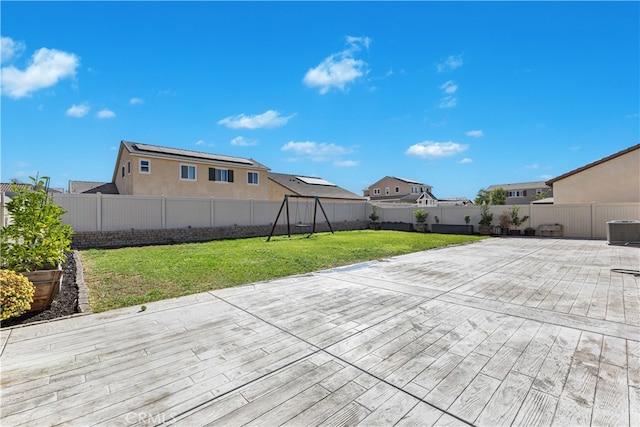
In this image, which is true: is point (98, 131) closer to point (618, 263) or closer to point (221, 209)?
point (221, 209)

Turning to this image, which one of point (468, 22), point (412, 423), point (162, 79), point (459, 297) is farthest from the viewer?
point (162, 79)

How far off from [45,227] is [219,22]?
A: 881 centimetres

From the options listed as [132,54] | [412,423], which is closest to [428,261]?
[412,423]

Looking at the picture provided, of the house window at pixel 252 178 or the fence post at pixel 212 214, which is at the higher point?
the house window at pixel 252 178

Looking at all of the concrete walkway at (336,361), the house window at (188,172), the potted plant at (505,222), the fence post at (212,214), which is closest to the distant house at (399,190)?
the potted plant at (505,222)

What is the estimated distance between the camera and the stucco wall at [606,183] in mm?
13680

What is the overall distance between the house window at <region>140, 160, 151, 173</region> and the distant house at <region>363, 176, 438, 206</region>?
31695mm

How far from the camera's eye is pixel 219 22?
970 cm

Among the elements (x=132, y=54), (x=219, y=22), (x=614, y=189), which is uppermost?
(x=219, y=22)

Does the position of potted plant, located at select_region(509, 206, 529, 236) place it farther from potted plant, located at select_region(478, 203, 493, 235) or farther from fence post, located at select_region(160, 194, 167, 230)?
fence post, located at select_region(160, 194, 167, 230)

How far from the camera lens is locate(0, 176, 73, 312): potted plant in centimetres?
381

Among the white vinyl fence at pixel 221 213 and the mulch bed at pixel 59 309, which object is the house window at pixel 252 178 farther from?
the mulch bed at pixel 59 309

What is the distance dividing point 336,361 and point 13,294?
391 centimetres

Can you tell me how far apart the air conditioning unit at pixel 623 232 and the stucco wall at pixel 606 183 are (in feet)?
11.7
